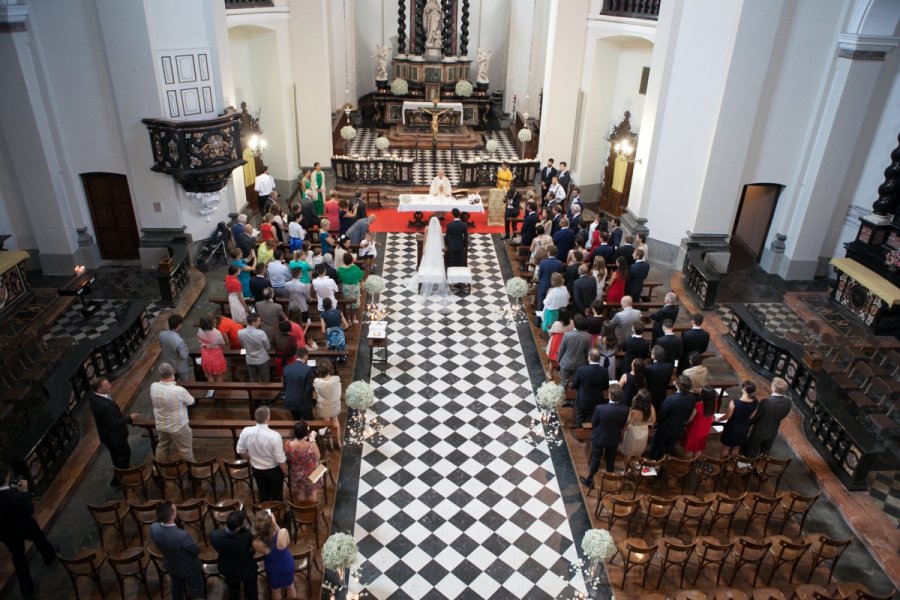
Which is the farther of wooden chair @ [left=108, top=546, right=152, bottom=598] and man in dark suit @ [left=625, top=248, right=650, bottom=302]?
man in dark suit @ [left=625, top=248, right=650, bottom=302]

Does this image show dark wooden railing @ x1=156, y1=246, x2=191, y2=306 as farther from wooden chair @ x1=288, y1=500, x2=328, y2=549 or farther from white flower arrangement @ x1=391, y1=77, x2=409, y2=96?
white flower arrangement @ x1=391, y1=77, x2=409, y2=96

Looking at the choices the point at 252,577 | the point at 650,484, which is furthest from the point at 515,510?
the point at 252,577

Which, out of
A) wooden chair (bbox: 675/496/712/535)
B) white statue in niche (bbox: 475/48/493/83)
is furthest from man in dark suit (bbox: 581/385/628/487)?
white statue in niche (bbox: 475/48/493/83)

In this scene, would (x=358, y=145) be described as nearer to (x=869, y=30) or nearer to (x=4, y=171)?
(x=4, y=171)

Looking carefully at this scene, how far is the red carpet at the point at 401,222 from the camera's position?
16.7 metres

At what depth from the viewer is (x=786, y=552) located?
23.2ft

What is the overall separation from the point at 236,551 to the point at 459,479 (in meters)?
3.52

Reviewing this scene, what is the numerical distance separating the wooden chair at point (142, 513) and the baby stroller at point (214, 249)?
771 cm

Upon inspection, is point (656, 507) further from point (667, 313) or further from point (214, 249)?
point (214, 249)

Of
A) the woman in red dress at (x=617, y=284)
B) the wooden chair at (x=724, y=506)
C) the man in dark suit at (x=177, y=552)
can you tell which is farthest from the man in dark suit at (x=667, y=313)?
the man in dark suit at (x=177, y=552)

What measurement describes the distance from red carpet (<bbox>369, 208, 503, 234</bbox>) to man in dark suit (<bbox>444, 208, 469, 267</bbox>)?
2.76m

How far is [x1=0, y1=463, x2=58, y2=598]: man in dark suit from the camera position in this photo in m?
6.35

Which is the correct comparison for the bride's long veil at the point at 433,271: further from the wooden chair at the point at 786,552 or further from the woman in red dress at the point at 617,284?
the wooden chair at the point at 786,552

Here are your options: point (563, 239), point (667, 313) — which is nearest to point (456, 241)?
point (563, 239)
